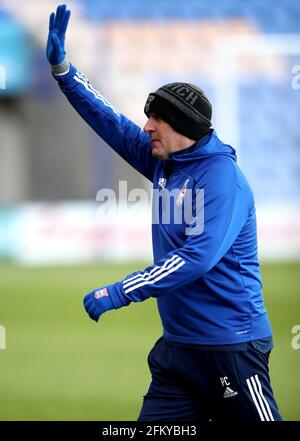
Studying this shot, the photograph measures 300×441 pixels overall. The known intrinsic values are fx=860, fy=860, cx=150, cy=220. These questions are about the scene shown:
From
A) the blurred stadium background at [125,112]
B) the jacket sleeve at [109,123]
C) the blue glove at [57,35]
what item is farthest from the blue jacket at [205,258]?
the blurred stadium background at [125,112]

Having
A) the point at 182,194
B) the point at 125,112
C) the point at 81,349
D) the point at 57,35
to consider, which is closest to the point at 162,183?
the point at 182,194

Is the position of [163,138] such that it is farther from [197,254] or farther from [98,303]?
[98,303]

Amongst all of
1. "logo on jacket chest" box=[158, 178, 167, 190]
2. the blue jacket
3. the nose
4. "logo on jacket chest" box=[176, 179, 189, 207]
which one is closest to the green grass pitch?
the blue jacket

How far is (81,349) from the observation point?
9.01 metres

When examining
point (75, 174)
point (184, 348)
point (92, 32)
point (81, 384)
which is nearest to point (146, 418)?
point (184, 348)

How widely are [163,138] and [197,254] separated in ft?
2.10

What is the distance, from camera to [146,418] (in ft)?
12.9

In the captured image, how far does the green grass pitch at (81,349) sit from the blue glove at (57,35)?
107 inches

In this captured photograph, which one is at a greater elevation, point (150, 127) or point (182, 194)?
point (150, 127)

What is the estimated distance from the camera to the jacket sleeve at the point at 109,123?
14.1 feet

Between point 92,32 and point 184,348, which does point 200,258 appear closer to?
point 184,348

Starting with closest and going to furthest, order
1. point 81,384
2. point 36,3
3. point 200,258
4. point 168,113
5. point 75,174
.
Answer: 1. point 200,258
2. point 168,113
3. point 81,384
4. point 75,174
5. point 36,3

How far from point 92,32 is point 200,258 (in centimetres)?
1835

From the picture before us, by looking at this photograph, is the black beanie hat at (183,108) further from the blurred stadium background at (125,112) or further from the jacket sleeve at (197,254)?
the blurred stadium background at (125,112)
